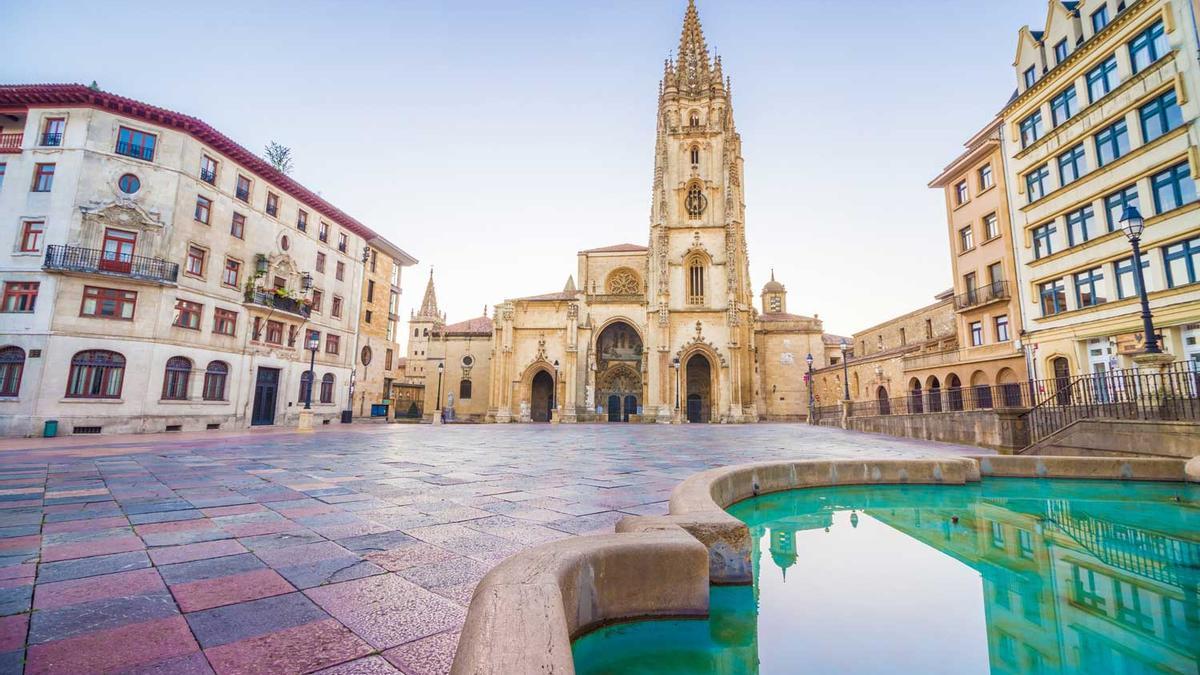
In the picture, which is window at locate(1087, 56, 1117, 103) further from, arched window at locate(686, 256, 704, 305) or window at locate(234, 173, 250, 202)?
window at locate(234, 173, 250, 202)

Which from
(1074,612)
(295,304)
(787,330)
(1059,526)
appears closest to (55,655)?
(1074,612)

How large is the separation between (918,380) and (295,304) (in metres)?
34.1

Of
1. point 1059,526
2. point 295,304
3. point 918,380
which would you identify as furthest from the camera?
point 918,380

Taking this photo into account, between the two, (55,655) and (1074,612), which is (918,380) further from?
(55,655)

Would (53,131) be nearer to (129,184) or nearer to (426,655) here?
(129,184)

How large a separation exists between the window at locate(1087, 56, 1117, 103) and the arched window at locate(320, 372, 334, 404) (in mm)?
36985

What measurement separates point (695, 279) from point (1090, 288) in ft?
67.1

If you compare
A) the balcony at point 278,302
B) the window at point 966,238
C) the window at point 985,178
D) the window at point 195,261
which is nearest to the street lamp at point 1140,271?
the window at point 985,178

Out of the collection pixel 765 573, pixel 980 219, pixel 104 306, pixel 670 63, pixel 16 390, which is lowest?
pixel 765 573

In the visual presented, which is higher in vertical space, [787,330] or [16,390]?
[787,330]

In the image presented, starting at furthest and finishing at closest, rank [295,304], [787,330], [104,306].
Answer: [787,330]
[295,304]
[104,306]

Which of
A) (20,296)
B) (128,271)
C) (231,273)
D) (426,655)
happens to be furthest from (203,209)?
(426,655)

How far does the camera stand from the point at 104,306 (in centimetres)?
1834

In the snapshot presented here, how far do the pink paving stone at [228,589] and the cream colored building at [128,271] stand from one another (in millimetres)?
21897
